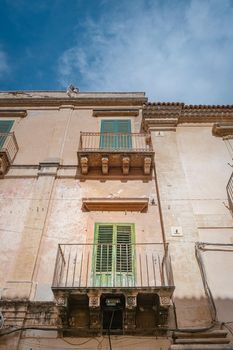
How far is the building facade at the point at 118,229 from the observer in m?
5.90

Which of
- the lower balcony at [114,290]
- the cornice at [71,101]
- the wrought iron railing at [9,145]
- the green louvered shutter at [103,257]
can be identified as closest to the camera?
the lower balcony at [114,290]

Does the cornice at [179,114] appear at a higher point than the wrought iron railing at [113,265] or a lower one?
higher

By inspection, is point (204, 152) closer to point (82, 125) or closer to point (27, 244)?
point (82, 125)

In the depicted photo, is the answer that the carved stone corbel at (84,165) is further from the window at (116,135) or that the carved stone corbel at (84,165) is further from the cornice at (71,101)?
the cornice at (71,101)

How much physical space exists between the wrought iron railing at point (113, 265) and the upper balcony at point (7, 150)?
13.0 feet

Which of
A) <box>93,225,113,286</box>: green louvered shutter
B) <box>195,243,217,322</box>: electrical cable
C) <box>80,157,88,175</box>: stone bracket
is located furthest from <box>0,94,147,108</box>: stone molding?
<box>195,243,217,322</box>: electrical cable

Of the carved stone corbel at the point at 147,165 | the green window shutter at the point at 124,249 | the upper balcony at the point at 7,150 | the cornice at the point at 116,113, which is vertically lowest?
the green window shutter at the point at 124,249

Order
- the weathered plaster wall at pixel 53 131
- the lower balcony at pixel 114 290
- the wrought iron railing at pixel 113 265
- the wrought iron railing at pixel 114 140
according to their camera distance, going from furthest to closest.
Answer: the wrought iron railing at pixel 114 140
the weathered plaster wall at pixel 53 131
the wrought iron railing at pixel 113 265
the lower balcony at pixel 114 290

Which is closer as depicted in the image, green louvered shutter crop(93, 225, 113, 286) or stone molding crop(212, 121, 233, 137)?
green louvered shutter crop(93, 225, 113, 286)

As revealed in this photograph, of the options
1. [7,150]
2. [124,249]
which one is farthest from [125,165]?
[7,150]

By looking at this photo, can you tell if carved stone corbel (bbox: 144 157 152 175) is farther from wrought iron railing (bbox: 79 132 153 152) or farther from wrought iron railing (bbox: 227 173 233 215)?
wrought iron railing (bbox: 227 173 233 215)

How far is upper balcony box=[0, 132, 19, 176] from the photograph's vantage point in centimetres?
966

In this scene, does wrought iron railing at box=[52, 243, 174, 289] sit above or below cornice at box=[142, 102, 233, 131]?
below

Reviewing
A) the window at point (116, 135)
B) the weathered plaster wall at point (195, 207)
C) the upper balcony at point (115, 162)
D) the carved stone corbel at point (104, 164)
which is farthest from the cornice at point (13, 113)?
the weathered plaster wall at point (195, 207)
